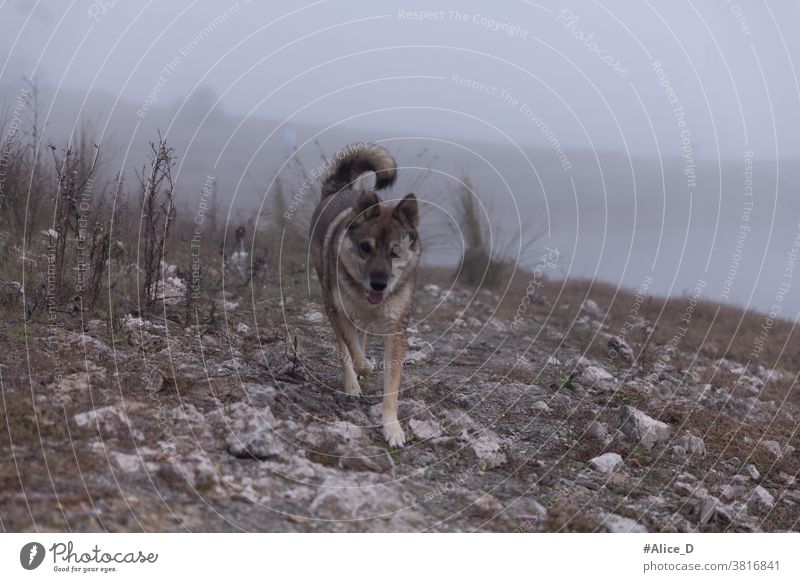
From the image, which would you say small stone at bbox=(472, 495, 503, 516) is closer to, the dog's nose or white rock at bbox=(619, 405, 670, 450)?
the dog's nose

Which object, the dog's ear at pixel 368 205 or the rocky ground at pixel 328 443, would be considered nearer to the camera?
the rocky ground at pixel 328 443

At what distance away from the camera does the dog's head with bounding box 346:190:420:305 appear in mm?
7402

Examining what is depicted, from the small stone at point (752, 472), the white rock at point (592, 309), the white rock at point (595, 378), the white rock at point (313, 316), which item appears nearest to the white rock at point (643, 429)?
the small stone at point (752, 472)

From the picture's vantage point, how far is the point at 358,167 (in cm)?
1003

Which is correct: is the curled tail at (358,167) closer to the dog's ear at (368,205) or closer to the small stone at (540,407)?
the dog's ear at (368,205)

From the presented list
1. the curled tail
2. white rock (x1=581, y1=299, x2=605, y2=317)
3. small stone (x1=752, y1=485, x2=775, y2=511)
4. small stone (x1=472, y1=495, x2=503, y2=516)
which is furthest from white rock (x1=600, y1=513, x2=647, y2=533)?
white rock (x1=581, y1=299, x2=605, y2=317)

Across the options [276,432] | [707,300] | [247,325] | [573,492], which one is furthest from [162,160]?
[707,300]

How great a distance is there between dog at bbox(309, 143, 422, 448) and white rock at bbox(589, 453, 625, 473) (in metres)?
2.06

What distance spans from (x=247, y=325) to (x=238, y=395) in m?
3.32

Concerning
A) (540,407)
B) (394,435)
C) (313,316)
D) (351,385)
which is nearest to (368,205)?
(351,385)
